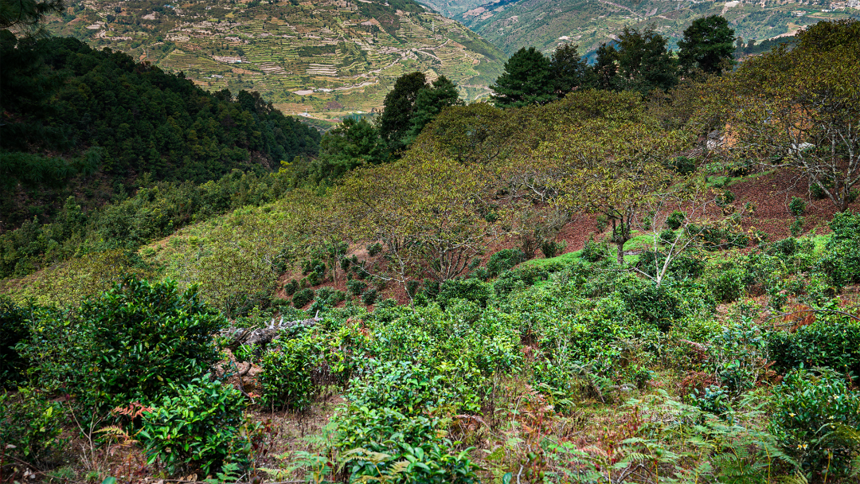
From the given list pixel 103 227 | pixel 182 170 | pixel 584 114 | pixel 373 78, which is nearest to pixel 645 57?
pixel 584 114

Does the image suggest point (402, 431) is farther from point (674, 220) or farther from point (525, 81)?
point (525, 81)

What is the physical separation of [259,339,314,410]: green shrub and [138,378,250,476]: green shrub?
1220 millimetres

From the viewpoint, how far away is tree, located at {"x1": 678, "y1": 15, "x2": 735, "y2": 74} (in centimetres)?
3709

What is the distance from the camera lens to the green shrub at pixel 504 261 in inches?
656

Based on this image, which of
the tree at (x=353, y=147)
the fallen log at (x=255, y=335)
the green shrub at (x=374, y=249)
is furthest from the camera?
the tree at (x=353, y=147)

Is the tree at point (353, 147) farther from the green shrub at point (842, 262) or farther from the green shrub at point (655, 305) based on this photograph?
the green shrub at point (842, 262)

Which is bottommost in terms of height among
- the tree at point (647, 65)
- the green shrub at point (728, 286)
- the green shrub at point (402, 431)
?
the green shrub at point (728, 286)

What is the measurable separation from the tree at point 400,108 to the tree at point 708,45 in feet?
86.3

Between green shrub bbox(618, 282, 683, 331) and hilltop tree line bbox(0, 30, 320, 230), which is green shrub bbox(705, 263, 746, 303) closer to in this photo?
green shrub bbox(618, 282, 683, 331)

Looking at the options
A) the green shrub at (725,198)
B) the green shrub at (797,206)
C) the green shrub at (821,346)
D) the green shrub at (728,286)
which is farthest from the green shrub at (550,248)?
the green shrub at (821,346)

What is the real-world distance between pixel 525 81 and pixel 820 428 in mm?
40387

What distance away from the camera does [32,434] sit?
3447 mm

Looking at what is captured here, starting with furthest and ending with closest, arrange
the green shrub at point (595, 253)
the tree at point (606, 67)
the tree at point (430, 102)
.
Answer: the tree at point (606, 67), the tree at point (430, 102), the green shrub at point (595, 253)

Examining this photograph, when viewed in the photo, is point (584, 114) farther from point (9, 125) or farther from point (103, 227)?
point (103, 227)
